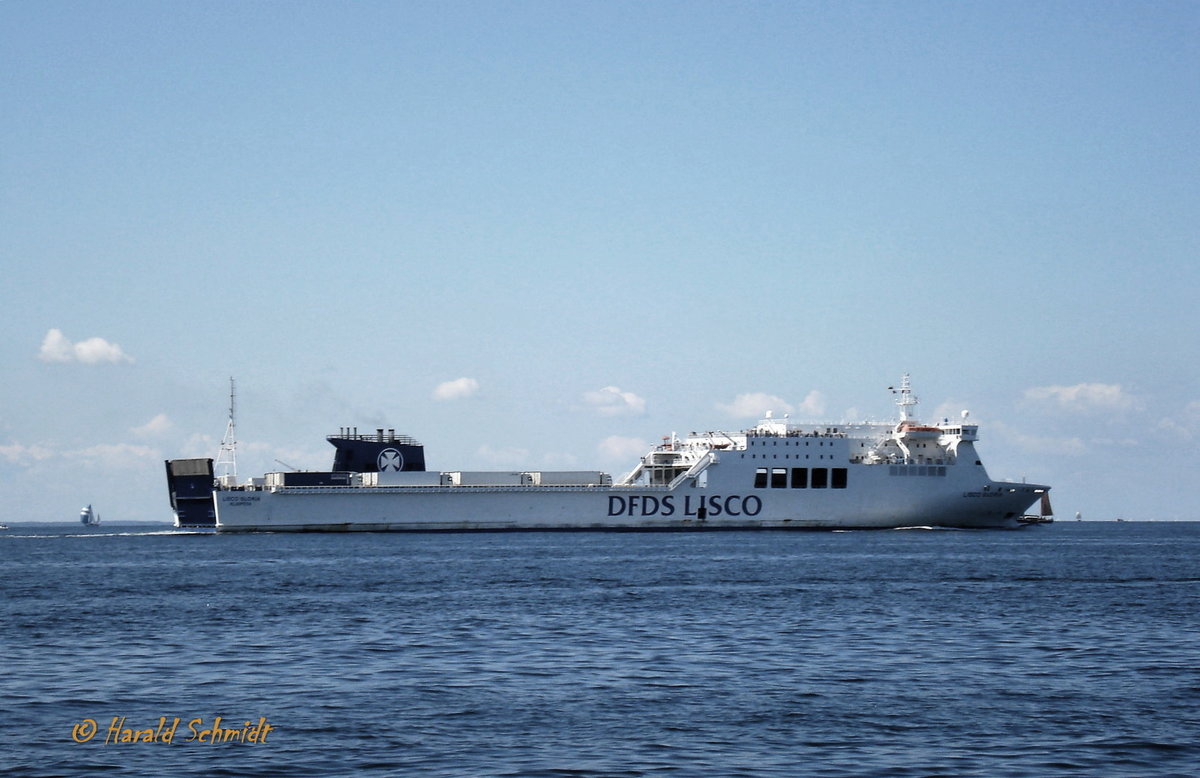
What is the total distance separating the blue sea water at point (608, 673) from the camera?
14.5 meters

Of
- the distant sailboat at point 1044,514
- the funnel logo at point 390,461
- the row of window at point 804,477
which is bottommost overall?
the distant sailboat at point 1044,514

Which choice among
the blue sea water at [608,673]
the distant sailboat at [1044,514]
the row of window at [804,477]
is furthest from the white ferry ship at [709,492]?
the distant sailboat at [1044,514]

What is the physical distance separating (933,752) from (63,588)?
31.1 meters

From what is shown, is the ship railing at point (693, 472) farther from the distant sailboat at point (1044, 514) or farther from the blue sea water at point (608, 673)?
the distant sailboat at point (1044, 514)

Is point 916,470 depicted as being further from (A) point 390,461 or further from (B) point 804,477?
(A) point 390,461

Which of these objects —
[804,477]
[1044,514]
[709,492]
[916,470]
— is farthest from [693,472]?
[1044,514]

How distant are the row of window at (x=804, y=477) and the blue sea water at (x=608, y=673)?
2777 centimetres

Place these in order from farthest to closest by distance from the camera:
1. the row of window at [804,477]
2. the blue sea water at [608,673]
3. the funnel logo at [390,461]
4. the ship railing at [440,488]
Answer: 1. the funnel logo at [390,461]
2. the row of window at [804,477]
3. the ship railing at [440,488]
4. the blue sea water at [608,673]

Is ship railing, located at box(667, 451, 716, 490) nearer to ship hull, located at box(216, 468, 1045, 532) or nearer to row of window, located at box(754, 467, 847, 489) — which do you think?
ship hull, located at box(216, 468, 1045, 532)

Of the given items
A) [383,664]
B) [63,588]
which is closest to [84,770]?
[383,664]

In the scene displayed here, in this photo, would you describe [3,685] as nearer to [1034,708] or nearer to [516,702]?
[516,702]

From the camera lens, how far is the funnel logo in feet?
237

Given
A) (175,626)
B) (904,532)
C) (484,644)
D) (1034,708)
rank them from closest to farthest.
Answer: (1034,708)
(484,644)
(175,626)
(904,532)

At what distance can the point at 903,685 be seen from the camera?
19109mm
